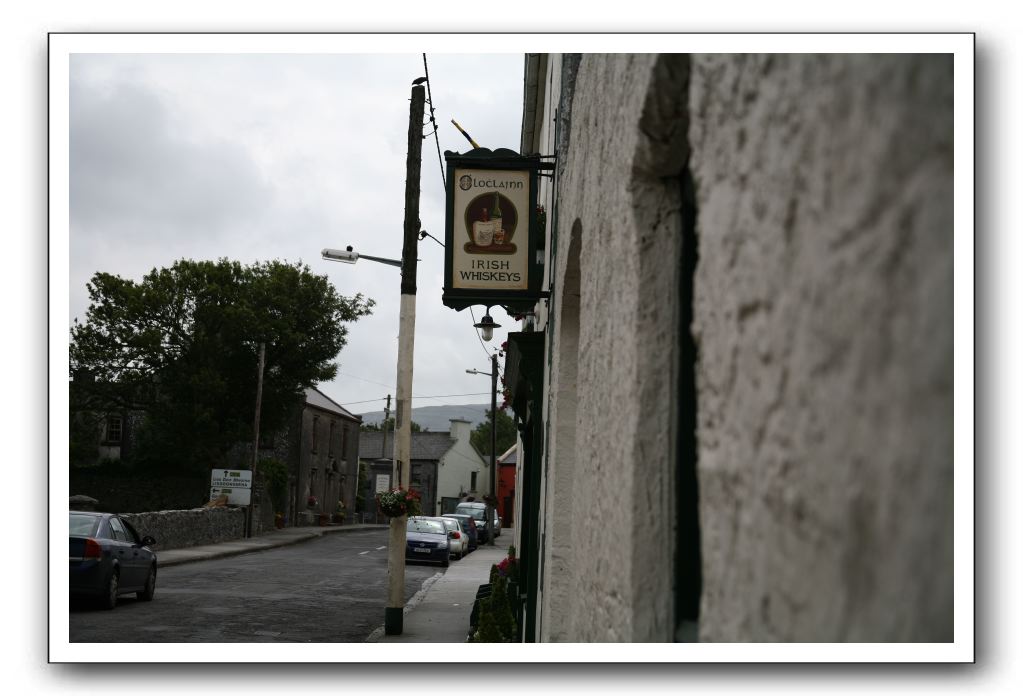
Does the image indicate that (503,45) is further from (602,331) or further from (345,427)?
(345,427)

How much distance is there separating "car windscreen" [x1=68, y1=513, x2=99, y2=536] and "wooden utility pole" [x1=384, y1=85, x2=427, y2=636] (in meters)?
4.32

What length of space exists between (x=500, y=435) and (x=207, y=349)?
2593 inches

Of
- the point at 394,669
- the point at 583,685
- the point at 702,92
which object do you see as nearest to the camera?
the point at 702,92

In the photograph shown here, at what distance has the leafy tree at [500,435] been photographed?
9594 centimetres

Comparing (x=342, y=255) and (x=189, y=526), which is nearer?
(x=342, y=255)

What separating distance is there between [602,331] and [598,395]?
9.6 inches

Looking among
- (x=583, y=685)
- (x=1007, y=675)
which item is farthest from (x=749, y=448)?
(x=583, y=685)

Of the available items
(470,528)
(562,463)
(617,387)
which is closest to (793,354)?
(617,387)

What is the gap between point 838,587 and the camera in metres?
1.36

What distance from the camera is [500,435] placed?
9906cm

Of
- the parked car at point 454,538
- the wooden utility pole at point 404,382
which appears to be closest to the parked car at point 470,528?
the parked car at point 454,538

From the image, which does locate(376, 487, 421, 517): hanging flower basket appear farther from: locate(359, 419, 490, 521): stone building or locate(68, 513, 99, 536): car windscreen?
locate(359, 419, 490, 521): stone building

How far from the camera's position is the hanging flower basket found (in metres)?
11.4

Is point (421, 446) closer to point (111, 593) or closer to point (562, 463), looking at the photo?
point (111, 593)
